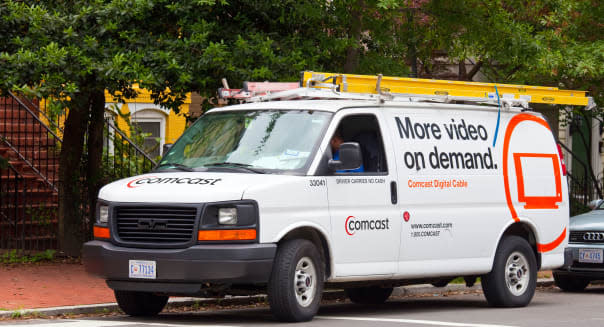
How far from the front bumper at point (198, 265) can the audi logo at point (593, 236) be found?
726cm

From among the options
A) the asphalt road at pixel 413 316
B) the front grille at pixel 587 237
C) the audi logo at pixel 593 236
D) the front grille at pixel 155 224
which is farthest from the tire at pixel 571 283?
the front grille at pixel 155 224

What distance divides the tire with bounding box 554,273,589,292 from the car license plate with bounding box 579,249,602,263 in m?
0.71

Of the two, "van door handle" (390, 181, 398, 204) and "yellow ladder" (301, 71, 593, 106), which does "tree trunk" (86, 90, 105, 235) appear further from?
"van door handle" (390, 181, 398, 204)

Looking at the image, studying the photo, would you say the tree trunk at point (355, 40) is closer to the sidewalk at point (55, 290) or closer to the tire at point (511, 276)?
the sidewalk at point (55, 290)

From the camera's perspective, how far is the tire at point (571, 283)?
1594 cm

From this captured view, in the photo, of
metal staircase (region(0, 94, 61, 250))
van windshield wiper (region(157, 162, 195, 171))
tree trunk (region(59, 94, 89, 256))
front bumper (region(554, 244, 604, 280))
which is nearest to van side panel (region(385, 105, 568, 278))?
front bumper (region(554, 244, 604, 280))

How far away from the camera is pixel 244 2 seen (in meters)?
14.5

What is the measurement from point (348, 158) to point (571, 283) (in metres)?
7.11

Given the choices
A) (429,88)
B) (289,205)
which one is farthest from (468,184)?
(289,205)

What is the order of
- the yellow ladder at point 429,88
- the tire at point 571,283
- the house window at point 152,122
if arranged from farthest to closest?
the house window at point 152,122 → the tire at point 571,283 → the yellow ladder at point 429,88

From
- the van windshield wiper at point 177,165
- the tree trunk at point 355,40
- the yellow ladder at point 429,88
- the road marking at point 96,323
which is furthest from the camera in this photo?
the tree trunk at point 355,40

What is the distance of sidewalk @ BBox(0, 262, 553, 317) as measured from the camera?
1134 cm

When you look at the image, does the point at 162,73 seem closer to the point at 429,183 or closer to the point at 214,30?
the point at 214,30

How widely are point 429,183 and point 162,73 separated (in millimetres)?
4034
